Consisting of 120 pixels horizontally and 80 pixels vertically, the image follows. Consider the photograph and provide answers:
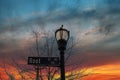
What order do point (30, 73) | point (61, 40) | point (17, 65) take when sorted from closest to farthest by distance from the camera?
point (61, 40) < point (30, 73) < point (17, 65)

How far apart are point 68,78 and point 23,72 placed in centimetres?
374

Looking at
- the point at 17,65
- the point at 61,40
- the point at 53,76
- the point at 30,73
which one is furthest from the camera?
the point at 17,65

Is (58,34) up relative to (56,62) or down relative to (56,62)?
up

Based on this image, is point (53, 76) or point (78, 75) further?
point (78, 75)

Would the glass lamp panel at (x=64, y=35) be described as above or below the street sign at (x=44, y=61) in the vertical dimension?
above

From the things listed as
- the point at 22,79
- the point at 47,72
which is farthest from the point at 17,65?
the point at 47,72

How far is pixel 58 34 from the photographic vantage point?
386 inches

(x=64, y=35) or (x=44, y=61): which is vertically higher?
(x=64, y=35)

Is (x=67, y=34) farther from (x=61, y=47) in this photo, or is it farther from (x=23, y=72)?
(x=23, y=72)

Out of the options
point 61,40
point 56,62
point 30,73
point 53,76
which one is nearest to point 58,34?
point 61,40

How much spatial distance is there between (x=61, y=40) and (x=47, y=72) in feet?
37.5

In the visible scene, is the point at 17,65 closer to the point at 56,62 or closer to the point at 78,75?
the point at 78,75

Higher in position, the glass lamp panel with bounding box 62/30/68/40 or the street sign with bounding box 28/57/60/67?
the glass lamp panel with bounding box 62/30/68/40

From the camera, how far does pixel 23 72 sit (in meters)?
22.1
